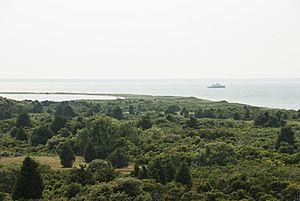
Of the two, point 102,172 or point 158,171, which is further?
point 158,171

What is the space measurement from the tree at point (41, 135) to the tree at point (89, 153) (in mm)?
10917

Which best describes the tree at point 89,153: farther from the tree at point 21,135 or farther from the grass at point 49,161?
the tree at point 21,135

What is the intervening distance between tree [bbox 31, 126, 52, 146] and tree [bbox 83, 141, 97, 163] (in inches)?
430

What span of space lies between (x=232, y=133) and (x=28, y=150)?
72.0ft

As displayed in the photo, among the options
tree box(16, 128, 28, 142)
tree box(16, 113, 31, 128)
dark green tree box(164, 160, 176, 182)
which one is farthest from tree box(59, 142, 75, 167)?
tree box(16, 113, 31, 128)

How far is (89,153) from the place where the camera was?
46000mm

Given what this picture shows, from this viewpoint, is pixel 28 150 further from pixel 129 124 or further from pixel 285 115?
pixel 285 115

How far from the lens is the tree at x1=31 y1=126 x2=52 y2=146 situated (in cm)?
5581

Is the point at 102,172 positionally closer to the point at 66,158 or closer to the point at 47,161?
the point at 66,158

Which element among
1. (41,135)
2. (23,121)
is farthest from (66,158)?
(23,121)

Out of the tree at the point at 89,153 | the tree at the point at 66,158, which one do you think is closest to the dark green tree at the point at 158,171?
the tree at the point at 66,158

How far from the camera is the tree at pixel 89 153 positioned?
45.8m

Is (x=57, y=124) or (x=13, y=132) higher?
(x=57, y=124)

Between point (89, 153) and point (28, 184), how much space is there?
52.1 feet
